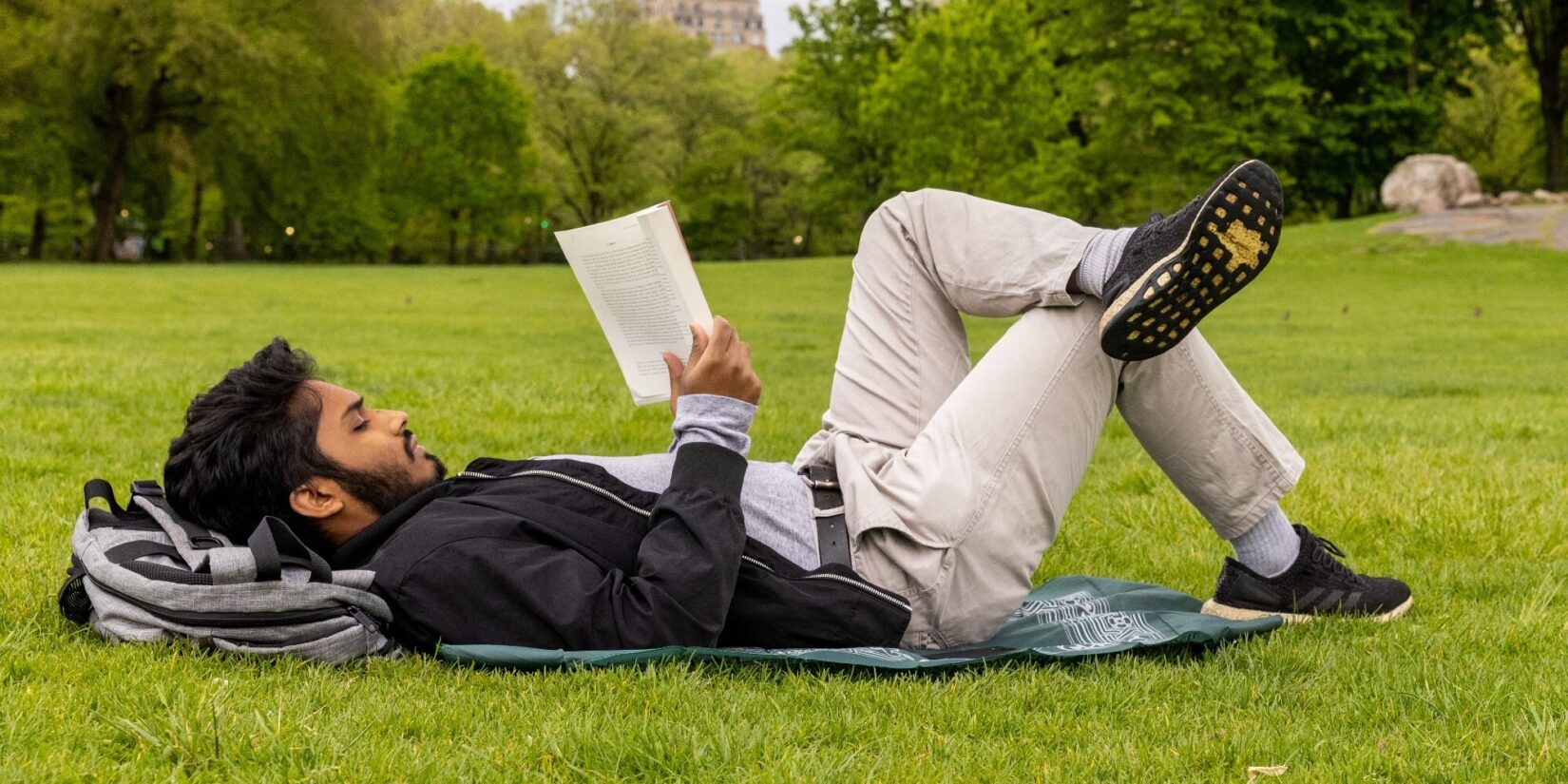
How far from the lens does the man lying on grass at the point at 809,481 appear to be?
3.02m

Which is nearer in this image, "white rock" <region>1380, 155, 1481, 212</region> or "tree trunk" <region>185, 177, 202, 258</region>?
"white rock" <region>1380, 155, 1481, 212</region>

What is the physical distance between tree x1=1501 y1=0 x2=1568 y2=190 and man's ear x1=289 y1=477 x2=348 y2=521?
4036 centimetres

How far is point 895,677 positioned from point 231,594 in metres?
1.50

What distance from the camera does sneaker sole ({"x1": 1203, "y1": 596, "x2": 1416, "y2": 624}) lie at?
3.64m

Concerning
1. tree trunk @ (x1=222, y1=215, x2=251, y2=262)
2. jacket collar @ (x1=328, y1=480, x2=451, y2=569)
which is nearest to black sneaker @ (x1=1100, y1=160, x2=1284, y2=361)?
jacket collar @ (x1=328, y1=480, x2=451, y2=569)

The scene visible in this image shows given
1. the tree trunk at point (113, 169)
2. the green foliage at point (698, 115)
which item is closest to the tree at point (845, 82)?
the green foliage at point (698, 115)

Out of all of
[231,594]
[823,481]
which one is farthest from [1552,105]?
[231,594]

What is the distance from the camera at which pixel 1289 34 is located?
3838cm

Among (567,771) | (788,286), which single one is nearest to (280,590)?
(567,771)

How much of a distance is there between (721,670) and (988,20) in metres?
35.7

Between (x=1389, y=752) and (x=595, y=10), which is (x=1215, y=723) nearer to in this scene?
(x=1389, y=752)

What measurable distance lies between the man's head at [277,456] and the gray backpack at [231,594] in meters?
0.10

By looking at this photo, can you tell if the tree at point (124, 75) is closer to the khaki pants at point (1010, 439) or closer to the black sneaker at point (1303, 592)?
the khaki pants at point (1010, 439)

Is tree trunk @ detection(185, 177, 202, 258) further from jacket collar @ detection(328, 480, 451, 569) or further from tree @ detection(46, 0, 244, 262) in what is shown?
jacket collar @ detection(328, 480, 451, 569)
